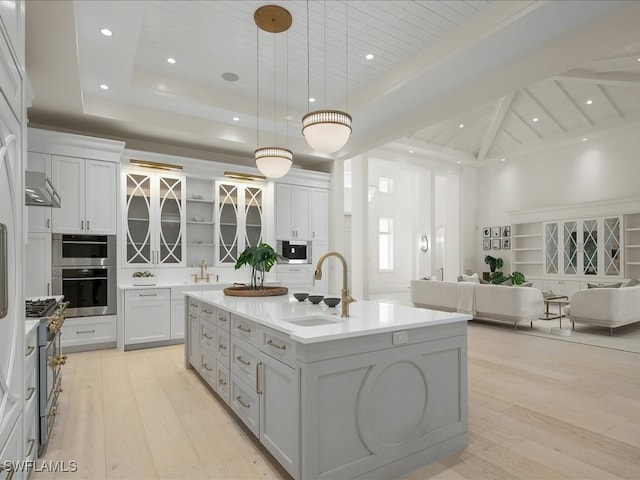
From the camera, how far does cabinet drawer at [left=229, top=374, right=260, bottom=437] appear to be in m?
2.28

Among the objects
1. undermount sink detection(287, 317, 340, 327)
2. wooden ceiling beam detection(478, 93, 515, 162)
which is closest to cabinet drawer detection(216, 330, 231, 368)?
undermount sink detection(287, 317, 340, 327)

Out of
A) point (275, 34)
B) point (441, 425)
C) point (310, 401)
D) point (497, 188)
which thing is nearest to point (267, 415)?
point (310, 401)

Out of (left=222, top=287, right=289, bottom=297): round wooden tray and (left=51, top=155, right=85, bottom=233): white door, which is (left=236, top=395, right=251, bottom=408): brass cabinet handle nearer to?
(left=222, top=287, right=289, bottom=297): round wooden tray

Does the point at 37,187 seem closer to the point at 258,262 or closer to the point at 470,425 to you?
the point at 258,262

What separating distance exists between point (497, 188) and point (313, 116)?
9639mm

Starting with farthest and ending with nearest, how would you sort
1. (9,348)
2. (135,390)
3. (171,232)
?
(171,232), (135,390), (9,348)

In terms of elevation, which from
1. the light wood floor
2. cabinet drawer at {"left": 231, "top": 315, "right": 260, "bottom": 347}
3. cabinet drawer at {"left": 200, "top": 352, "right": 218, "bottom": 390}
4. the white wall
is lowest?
the light wood floor

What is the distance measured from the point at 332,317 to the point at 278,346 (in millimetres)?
465

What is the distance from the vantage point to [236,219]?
6062mm

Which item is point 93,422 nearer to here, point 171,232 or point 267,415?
point 267,415

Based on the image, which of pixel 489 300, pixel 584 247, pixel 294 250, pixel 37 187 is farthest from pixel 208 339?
pixel 584 247

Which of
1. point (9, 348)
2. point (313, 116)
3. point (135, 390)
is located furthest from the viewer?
point (135, 390)

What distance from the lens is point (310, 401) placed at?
174 centimetres

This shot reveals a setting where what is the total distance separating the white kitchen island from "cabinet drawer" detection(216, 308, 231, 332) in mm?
179
